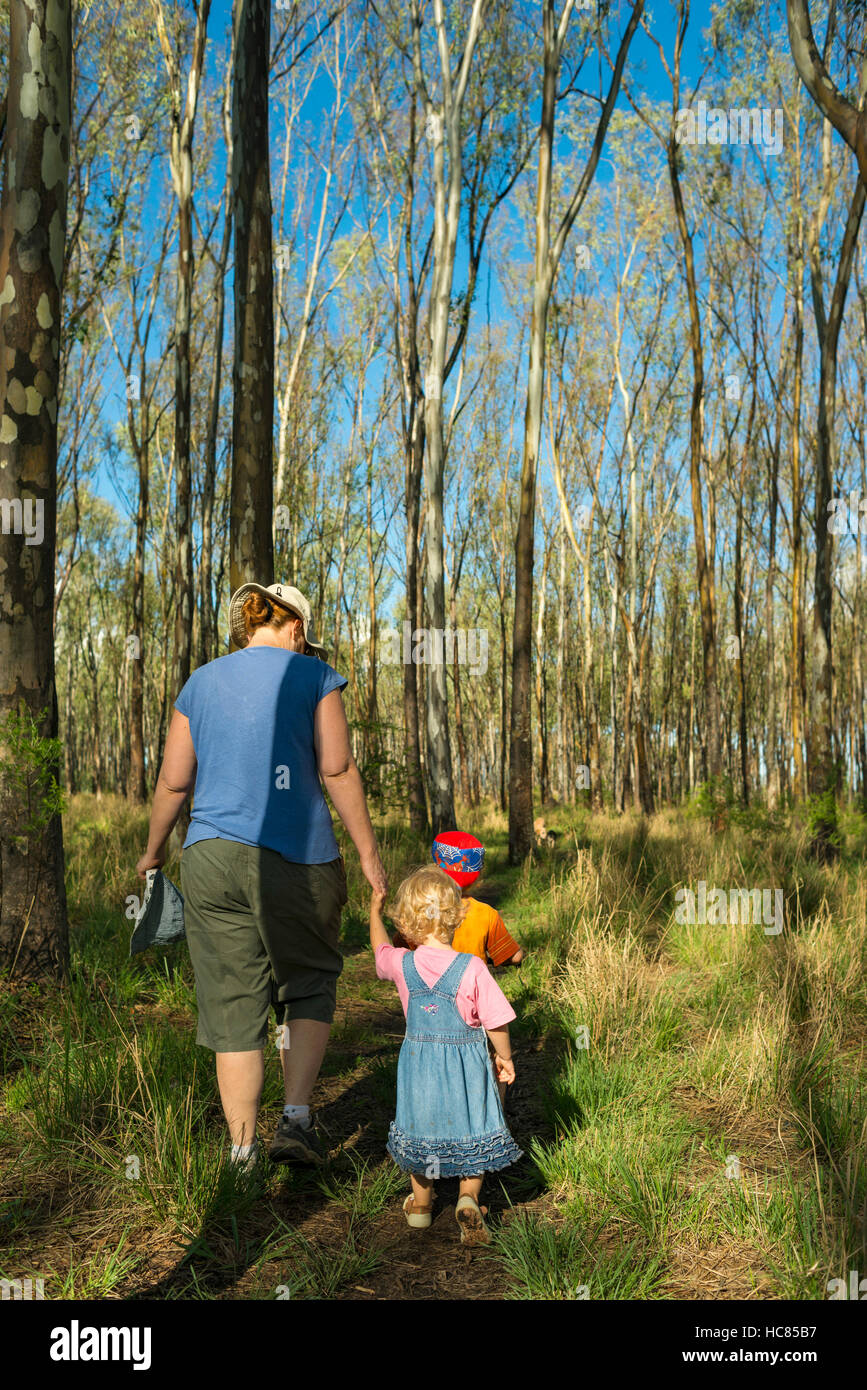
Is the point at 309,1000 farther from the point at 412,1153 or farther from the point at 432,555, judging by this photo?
the point at 432,555

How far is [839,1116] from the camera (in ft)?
9.89

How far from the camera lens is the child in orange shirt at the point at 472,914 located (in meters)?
3.10

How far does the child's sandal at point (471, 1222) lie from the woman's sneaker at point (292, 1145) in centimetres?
52

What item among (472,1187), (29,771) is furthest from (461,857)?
(29,771)

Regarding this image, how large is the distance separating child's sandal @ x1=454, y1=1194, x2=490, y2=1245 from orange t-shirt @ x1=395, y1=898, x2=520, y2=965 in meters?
0.79

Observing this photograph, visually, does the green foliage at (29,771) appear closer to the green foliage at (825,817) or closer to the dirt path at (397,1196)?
the dirt path at (397,1196)

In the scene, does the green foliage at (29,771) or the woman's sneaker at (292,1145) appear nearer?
the woman's sneaker at (292,1145)

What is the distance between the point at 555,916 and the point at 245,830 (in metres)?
3.49

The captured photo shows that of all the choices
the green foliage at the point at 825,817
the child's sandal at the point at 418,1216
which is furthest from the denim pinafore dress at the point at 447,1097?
the green foliage at the point at 825,817

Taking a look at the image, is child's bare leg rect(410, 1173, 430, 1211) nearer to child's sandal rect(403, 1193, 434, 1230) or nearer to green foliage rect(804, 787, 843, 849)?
child's sandal rect(403, 1193, 434, 1230)

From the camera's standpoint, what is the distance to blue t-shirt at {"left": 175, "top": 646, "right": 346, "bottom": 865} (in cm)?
277

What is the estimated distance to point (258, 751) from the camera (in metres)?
2.79

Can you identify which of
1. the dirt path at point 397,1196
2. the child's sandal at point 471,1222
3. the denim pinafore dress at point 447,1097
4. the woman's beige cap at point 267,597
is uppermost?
the woman's beige cap at point 267,597
